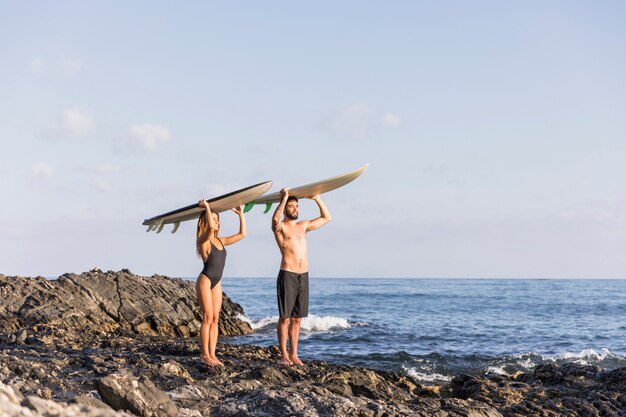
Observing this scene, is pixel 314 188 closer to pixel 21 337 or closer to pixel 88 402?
pixel 88 402

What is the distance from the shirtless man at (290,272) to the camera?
10.3m

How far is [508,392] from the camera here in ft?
32.1

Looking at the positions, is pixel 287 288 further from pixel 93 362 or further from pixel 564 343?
pixel 564 343

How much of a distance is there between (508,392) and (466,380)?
0.87 meters

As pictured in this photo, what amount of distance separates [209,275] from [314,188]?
2231mm

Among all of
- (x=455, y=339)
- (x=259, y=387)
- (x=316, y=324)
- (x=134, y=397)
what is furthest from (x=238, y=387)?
(x=316, y=324)

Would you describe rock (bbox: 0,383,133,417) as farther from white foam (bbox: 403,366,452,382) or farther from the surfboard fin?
white foam (bbox: 403,366,452,382)

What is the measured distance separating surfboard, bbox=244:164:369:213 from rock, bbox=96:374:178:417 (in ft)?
15.8

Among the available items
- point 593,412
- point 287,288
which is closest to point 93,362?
point 287,288

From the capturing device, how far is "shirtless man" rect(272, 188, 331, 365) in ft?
33.9

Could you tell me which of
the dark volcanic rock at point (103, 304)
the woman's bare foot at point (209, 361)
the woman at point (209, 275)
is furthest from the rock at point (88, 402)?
the dark volcanic rock at point (103, 304)

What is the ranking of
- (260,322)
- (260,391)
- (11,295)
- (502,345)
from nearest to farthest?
(260,391)
(11,295)
(502,345)
(260,322)

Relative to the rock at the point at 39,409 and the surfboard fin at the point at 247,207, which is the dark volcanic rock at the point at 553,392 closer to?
the surfboard fin at the point at 247,207

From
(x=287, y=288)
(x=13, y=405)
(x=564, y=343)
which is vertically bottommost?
(x=564, y=343)
